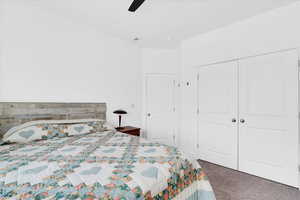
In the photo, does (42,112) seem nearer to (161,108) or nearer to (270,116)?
(161,108)

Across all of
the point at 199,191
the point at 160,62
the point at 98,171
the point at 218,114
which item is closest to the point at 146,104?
the point at 160,62

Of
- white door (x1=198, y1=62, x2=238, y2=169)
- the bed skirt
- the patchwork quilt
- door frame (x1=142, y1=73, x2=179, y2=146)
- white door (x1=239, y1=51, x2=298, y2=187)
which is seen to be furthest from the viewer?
door frame (x1=142, y1=73, x2=179, y2=146)

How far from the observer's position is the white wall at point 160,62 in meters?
3.85

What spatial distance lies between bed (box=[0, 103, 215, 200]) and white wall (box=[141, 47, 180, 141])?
87.5 inches

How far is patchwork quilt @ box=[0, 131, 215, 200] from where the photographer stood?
0.90 m

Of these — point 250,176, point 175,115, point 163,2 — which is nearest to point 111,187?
point 163,2

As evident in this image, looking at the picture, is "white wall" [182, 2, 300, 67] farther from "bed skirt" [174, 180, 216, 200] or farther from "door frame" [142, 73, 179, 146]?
"bed skirt" [174, 180, 216, 200]

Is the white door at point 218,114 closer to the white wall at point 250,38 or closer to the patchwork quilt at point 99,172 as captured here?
the white wall at point 250,38

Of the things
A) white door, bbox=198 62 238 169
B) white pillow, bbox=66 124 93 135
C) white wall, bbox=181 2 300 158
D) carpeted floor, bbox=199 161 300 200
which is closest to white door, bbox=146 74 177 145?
white wall, bbox=181 2 300 158

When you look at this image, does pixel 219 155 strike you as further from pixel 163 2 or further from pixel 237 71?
pixel 163 2

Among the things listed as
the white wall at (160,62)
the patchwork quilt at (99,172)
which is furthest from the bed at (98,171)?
the white wall at (160,62)

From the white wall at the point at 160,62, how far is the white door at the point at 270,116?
153 cm

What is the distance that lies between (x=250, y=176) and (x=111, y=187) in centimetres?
243

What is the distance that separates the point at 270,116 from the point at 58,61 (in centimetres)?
335
